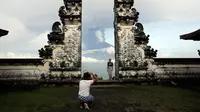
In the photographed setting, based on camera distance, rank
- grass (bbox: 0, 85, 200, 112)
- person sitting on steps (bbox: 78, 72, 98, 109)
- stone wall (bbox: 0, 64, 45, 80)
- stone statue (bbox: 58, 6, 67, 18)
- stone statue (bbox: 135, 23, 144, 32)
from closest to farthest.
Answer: grass (bbox: 0, 85, 200, 112), person sitting on steps (bbox: 78, 72, 98, 109), stone wall (bbox: 0, 64, 45, 80), stone statue (bbox: 58, 6, 67, 18), stone statue (bbox: 135, 23, 144, 32)

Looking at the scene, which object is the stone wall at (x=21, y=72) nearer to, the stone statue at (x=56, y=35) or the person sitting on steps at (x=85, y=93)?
the stone statue at (x=56, y=35)

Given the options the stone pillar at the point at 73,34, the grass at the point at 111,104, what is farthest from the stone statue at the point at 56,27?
the grass at the point at 111,104

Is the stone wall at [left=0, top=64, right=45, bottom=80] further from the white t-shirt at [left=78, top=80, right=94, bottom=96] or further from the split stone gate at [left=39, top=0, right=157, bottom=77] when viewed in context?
the white t-shirt at [left=78, top=80, right=94, bottom=96]

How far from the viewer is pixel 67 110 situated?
6297 mm

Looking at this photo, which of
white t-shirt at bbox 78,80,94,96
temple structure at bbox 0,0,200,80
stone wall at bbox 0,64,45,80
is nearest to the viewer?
white t-shirt at bbox 78,80,94,96

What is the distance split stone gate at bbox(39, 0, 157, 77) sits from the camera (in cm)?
1184

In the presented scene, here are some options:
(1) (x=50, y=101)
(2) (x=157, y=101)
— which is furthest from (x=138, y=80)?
(1) (x=50, y=101)

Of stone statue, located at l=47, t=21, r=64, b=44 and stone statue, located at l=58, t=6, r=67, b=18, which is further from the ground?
stone statue, located at l=58, t=6, r=67, b=18

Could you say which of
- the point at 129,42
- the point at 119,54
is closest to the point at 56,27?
the point at 119,54

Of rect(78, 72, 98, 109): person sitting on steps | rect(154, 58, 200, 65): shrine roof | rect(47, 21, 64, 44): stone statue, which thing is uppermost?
rect(47, 21, 64, 44): stone statue

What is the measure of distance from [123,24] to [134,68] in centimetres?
230

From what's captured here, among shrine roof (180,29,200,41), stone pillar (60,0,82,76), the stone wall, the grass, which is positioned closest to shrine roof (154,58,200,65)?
shrine roof (180,29,200,41)

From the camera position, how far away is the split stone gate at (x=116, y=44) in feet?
38.8

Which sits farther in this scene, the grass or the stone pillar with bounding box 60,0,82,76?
the stone pillar with bounding box 60,0,82,76
